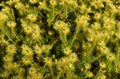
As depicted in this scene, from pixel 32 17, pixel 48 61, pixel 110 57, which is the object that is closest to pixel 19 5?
pixel 32 17

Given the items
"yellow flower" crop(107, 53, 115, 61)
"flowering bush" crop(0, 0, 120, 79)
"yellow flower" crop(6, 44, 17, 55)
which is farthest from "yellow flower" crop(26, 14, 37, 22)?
"yellow flower" crop(107, 53, 115, 61)

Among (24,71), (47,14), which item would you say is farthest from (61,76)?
(47,14)

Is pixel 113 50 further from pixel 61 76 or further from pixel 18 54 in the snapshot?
pixel 18 54

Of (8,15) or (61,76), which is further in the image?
(8,15)

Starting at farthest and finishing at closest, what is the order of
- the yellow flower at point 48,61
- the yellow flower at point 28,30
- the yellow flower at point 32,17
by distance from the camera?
the yellow flower at point 32,17 < the yellow flower at point 28,30 < the yellow flower at point 48,61

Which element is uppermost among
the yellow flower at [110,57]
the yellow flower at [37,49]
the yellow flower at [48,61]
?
the yellow flower at [37,49]

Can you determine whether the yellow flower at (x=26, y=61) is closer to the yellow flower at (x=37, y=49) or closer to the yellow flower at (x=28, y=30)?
the yellow flower at (x=37, y=49)

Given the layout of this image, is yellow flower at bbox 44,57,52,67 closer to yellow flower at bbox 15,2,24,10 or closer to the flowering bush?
the flowering bush

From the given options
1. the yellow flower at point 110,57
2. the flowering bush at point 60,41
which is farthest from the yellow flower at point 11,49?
the yellow flower at point 110,57

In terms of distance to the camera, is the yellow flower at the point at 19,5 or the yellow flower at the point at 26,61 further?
the yellow flower at the point at 19,5
